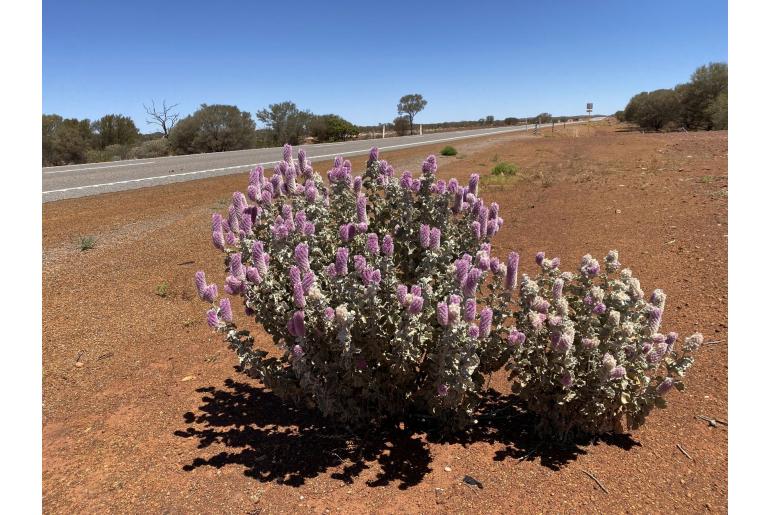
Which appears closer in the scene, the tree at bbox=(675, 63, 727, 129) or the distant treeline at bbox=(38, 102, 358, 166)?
the distant treeline at bbox=(38, 102, 358, 166)

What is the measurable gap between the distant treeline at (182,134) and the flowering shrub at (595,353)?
2841 centimetres

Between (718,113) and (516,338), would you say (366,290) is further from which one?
(718,113)

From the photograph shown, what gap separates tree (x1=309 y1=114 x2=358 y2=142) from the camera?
41938 mm

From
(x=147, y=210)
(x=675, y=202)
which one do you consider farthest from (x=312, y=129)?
(x=675, y=202)

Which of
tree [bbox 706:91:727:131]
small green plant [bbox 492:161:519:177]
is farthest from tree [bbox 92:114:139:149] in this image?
tree [bbox 706:91:727:131]

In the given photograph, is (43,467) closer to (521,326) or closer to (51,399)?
(51,399)

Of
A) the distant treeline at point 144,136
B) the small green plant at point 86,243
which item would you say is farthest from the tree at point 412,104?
the small green plant at point 86,243

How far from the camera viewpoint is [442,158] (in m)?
19.7

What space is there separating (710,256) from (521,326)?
3856mm

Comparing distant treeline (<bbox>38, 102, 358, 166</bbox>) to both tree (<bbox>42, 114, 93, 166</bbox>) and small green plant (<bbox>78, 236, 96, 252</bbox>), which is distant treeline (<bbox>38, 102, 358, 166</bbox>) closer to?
tree (<bbox>42, 114, 93, 166</bbox>)

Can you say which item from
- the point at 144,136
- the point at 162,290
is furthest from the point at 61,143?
the point at 162,290

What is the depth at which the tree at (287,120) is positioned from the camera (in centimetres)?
4200

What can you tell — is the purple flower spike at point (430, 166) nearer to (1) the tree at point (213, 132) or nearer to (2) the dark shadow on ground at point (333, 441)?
(2) the dark shadow on ground at point (333, 441)

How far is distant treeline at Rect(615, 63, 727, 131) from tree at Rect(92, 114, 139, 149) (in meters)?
41.4
